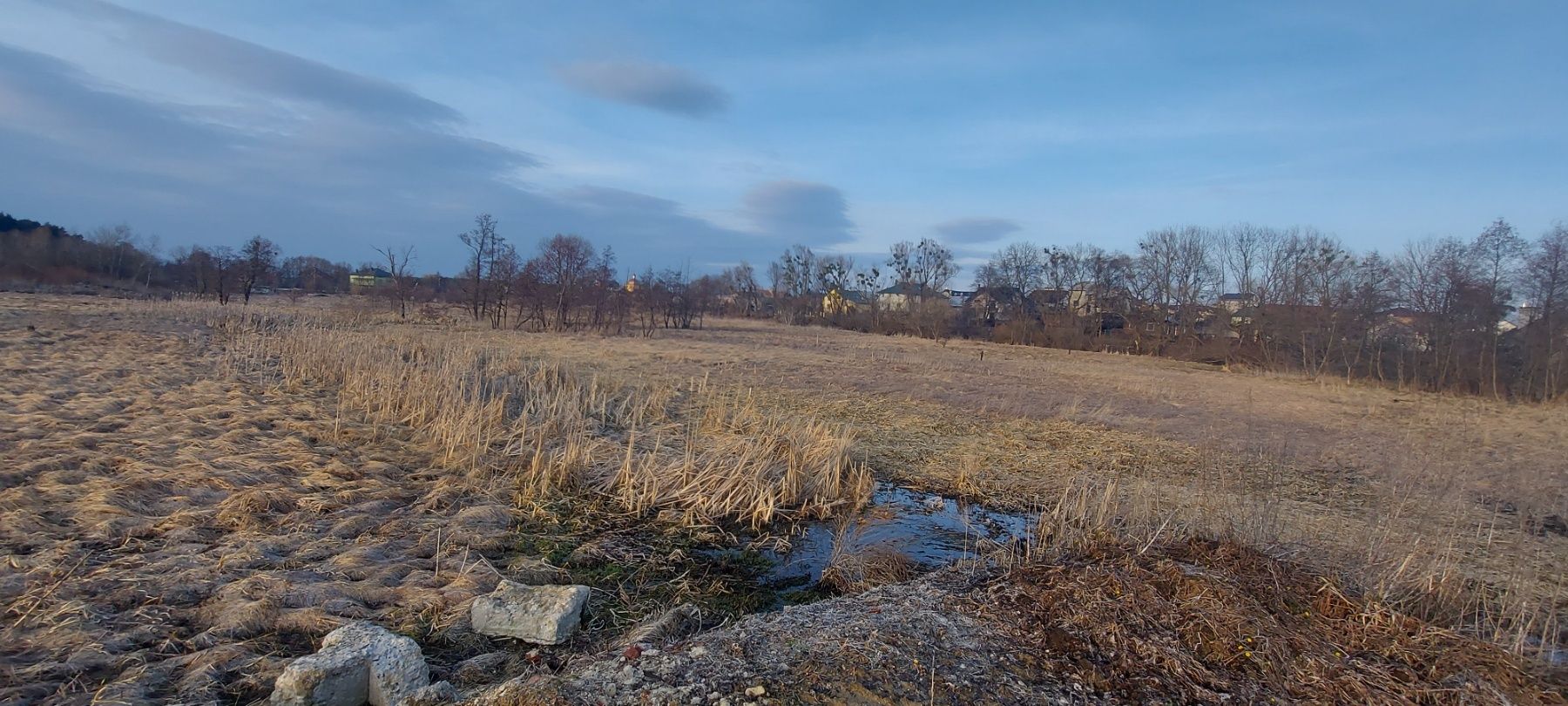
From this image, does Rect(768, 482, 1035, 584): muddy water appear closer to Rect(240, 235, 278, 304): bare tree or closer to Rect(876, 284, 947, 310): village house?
Rect(240, 235, 278, 304): bare tree

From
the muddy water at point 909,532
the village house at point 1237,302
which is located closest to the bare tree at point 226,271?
the muddy water at point 909,532

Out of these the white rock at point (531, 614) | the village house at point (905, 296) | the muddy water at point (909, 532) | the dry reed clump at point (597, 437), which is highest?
the village house at point (905, 296)

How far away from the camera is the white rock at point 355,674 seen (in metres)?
3.43

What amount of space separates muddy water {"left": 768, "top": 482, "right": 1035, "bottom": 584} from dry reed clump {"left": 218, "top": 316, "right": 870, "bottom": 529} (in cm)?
45

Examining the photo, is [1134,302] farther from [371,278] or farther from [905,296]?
[371,278]

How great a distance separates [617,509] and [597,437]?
9.55 feet

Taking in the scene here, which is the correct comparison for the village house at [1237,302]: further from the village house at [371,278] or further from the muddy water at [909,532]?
the village house at [371,278]

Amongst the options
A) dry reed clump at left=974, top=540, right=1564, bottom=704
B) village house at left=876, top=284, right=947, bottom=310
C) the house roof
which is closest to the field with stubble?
dry reed clump at left=974, top=540, right=1564, bottom=704

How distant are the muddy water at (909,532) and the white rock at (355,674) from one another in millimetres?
3117

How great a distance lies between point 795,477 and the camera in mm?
8398

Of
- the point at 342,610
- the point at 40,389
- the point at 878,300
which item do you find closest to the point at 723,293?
the point at 878,300

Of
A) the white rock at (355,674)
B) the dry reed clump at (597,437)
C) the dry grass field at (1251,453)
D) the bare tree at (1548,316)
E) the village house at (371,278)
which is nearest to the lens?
the white rock at (355,674)

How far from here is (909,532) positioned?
7.63 metres

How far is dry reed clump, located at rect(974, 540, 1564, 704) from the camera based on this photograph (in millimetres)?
3521
